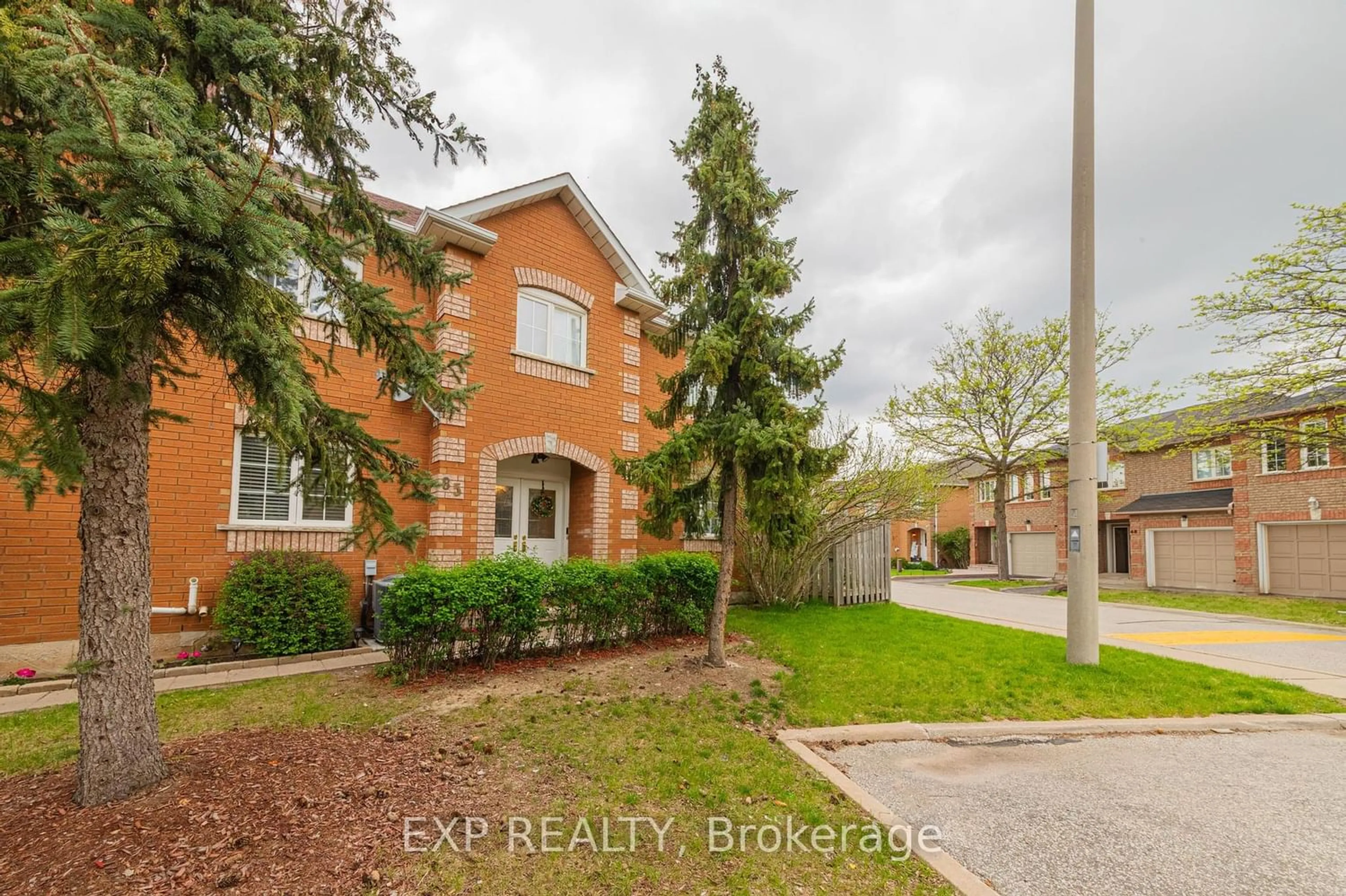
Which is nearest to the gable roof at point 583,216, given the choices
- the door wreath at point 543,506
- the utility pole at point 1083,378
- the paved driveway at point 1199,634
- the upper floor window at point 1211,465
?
the door wreath at point 543,506

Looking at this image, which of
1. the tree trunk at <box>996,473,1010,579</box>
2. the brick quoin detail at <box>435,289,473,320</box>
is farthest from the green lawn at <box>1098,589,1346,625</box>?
the brick quoin detail at <box>435,289,473,320</box>

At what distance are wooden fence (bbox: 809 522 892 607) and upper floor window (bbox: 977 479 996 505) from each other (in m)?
20.0

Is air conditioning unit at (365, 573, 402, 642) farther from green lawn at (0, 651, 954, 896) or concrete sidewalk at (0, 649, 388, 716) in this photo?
green lawn at (0, 651, 954, 896)

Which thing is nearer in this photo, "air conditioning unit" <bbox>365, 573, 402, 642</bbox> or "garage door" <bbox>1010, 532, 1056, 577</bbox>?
"air conditioning unit" <bbox>365, 573, 402, 642</bbox>

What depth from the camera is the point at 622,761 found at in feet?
12.9

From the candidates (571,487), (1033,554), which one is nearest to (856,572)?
(571,487)

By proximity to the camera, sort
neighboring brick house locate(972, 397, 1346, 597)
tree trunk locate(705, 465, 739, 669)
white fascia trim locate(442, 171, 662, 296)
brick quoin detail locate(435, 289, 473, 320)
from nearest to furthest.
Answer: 1. tree trunk locate(705, 465, 739, 669)
2. brick quoin detail locate(435, 289, 473, 320)
3. white fascia trim locate(442, 171, 662, 296)
4. neighboring brick house locate(972, 397, 1346, 597)

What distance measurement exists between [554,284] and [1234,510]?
24.1m

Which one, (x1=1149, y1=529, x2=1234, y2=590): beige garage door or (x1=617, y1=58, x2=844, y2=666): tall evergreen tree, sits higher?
(x1=617, y1=58, x2=844, y2=666): tall evergreen tree

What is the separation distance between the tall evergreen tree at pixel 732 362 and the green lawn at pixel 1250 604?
10137 millimetres

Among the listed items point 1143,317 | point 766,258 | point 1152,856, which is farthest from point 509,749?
point 1143,317

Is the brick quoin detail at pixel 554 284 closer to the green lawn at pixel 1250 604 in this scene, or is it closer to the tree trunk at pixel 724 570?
the tree trunk at pixel 724 570

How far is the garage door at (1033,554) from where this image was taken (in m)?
26.6

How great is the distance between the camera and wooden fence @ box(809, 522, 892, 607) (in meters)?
11.8
